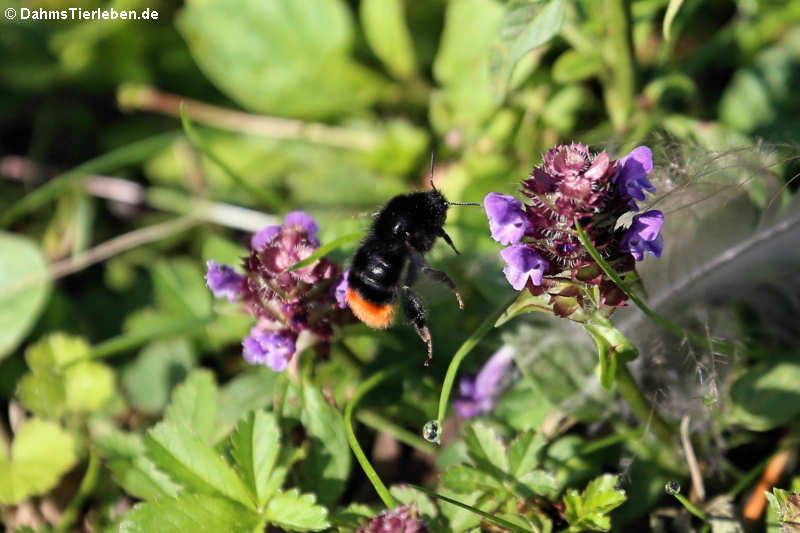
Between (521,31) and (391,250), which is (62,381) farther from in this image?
(521,31)

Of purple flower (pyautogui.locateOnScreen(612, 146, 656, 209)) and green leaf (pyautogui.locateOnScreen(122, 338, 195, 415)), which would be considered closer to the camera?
purple flower (pyautogui.locateOnScreen(612, 146, 656, 209))

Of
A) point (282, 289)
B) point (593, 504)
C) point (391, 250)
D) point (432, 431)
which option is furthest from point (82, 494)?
point (593, 504)

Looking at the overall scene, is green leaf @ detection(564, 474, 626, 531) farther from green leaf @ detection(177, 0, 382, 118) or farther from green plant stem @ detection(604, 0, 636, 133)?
green leaf @ detection(177, 0, 382, 118)

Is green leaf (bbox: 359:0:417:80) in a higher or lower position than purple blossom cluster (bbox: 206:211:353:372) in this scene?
higher

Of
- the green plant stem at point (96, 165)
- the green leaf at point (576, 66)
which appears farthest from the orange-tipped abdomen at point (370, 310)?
the green plant stem at point (96, 165)

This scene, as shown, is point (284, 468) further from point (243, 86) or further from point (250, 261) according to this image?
point (243, 86)

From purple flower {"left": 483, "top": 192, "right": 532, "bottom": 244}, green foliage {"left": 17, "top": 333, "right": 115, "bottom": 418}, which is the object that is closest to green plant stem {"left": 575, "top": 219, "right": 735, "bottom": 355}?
purple flower {"left": 483, "top": 192, "right": 532, "bottom": 244}
